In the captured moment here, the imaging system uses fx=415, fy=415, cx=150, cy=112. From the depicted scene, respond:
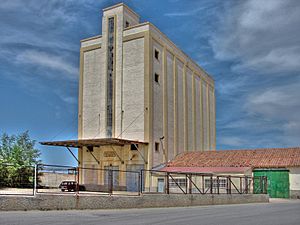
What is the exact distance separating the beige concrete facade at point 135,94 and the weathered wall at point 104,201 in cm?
1510

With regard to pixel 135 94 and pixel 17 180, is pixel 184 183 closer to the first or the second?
pixel 17 180

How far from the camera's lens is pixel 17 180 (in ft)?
61.1

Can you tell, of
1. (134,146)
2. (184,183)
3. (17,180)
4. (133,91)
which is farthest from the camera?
(133,91)

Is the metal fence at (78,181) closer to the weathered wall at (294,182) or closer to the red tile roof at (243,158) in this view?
the red tile roof at (243,158)

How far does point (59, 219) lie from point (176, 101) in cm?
3538

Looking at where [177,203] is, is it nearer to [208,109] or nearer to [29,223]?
[29,223]

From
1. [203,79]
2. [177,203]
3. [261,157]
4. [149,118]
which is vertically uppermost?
[203,79]

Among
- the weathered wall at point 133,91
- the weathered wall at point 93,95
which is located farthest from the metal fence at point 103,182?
the weathered wall at point 93,95

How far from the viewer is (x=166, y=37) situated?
4778 centimetres

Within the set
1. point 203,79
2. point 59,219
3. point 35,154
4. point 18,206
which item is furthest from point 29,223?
point 203,79

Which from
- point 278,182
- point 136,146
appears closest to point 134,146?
point 136,146

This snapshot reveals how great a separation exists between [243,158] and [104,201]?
25.7 m

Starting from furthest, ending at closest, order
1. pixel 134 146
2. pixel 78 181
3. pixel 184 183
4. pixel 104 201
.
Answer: pixel 134 146 → pixel 184 183 → pixel 78 181 → pixel 104 201

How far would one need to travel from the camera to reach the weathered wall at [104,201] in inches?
634
